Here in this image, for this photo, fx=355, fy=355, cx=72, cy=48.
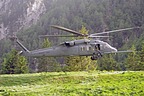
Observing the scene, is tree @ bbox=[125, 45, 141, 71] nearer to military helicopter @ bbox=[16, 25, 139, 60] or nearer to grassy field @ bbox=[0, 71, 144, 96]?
military helicopter @ bbox=[16, 25, 139, 60]

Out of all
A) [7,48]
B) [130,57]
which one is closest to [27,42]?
[7,48]

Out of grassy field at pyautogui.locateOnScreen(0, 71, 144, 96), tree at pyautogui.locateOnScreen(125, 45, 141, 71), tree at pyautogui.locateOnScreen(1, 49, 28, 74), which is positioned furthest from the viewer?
tree at pyautogui.locateOnScreen(125, 45, 141, 71)

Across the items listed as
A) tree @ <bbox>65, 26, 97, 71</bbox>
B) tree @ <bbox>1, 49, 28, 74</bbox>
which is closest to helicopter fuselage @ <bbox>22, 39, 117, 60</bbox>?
tree @ <bbox>65, 26, 97, 71</bbox>

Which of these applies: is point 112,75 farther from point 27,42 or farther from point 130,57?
point 27,42

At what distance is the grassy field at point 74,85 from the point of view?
17531 mm

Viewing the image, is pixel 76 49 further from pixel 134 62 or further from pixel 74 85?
pixel 134 62

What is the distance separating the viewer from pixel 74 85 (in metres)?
20.1

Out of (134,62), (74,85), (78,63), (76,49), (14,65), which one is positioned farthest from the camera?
(134,62)

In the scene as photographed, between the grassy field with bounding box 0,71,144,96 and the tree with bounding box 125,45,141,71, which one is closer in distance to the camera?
the grassy field with bounding box 0,71,144,96

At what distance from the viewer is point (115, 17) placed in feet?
620

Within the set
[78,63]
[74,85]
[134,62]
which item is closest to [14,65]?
[78,63]

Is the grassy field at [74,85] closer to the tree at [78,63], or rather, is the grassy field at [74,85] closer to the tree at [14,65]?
the tree at [78,63]

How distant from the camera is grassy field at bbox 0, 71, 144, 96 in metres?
17.5

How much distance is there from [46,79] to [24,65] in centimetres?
3024
